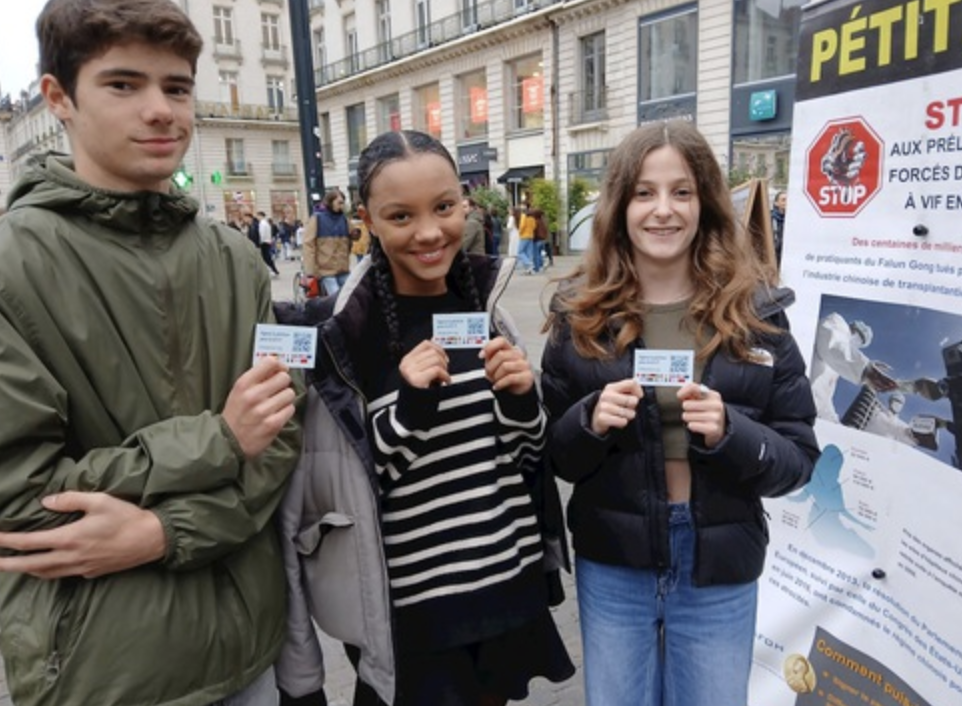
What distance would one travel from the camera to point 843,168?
2246 mm

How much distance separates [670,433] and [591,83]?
22163mm

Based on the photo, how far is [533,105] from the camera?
2384 cm

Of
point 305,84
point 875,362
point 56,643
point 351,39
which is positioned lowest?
point 56,643

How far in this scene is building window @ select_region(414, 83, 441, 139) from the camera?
28.5 meters

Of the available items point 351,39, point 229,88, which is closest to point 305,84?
point 351,39

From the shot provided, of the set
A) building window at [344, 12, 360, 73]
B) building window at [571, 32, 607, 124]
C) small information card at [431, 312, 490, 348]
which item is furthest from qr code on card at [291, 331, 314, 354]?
building window at [344, 12, 360, 73]

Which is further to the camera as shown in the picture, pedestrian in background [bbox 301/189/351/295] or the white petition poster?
pedestrian in background [bbox 301/189/351/295]

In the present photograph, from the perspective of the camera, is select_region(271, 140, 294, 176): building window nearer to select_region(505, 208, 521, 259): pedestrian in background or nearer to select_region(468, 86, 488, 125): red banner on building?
select_region(468, 86, 488, 125): red banner on building

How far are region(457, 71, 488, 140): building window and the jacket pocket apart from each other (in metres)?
25.6

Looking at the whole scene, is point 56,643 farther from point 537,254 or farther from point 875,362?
point 537,254

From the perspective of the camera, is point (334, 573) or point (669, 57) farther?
point (669, 57)

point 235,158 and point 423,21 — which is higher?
point 423,21

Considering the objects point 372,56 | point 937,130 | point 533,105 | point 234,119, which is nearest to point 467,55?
point 533,105

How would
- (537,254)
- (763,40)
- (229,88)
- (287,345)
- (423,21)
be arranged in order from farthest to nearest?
(229,88)
(423,21)
(537,254)
(763,40)
(287,345)
